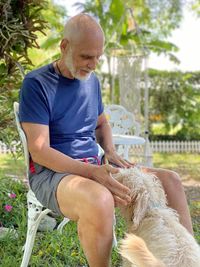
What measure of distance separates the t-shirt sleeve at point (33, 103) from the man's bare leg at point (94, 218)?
511 mm

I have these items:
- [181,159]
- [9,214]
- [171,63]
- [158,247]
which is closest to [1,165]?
[181,159]

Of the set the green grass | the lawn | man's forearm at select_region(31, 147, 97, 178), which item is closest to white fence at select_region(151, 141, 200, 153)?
the green grass

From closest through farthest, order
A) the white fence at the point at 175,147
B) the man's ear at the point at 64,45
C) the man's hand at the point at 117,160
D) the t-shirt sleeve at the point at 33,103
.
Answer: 1. the t-shirt sleeve at the point at 33,103
2. the man's ear at the point at 64,45
3. the man's hand at the point at 117,160
4. the white fence at the point at 175,147

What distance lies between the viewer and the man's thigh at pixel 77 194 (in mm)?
2174

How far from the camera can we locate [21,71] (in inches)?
148

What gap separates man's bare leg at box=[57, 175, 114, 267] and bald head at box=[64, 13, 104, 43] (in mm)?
861

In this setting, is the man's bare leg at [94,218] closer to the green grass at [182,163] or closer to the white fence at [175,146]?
the green grass at [182,163]

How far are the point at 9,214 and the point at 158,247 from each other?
8.24 feet

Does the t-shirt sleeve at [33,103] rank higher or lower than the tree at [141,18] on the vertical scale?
lower

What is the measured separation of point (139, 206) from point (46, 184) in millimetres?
595

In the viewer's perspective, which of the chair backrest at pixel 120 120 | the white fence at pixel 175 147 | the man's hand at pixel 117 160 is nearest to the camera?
the man's hand at pixel 117 160

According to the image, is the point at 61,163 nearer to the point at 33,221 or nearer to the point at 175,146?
the point at 33,221

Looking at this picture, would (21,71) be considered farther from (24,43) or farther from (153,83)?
(153,83)

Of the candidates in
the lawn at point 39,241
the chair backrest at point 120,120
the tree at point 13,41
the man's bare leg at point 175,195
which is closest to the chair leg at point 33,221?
the lawn at point 39,241
